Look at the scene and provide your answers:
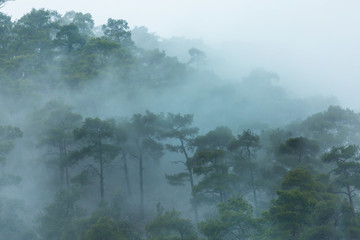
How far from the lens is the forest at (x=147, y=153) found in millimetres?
18734

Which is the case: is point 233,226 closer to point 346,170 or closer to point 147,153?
point 346,170

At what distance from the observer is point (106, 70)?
42.6 meters

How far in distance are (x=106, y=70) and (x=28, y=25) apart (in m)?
15.3

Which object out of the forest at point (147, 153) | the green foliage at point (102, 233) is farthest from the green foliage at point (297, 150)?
the green foliage at point (102, 233)

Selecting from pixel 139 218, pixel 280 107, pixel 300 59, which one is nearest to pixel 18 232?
pixel 139 218

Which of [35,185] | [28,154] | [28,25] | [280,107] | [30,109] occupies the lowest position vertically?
[35,185]

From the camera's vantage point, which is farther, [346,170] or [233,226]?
[346,170]

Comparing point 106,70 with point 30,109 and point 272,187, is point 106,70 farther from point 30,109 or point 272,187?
point 272,187

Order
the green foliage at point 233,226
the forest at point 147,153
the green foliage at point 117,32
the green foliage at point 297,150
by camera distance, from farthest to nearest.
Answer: the green foliage at point 117,32, the green foliage at point 297,150, the forest at point 147,153, the green foliage at point 233,226

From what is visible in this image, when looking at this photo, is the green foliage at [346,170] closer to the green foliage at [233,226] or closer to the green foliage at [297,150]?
the green foliage at [297,150]

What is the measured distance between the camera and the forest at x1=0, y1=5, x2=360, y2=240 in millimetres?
18734

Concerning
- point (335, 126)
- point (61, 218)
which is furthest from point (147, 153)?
point (335, 126)

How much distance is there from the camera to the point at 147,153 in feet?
120

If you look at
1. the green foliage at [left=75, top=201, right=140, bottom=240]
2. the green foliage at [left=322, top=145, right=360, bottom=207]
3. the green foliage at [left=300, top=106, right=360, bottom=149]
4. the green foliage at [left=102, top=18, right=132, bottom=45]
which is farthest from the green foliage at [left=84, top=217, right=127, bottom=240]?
the green foliage at [left=102, top=18, right=132, bottom=45]
